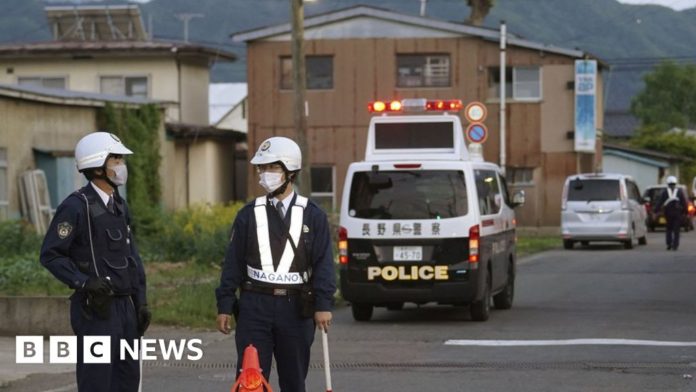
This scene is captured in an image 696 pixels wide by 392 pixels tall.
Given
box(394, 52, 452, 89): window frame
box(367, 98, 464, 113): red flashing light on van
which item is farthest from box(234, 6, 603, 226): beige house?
box(367, 98, 464, 113): red flashing light on van

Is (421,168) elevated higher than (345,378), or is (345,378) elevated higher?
(421,168)

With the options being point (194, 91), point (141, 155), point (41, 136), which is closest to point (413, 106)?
point (41, 136)

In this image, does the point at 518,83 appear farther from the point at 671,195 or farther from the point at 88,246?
the point at 88,246

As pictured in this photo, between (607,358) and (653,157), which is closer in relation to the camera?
(607,358)

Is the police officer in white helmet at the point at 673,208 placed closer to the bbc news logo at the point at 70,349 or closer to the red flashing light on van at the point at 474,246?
the red flashing light on van at the point at 474,246

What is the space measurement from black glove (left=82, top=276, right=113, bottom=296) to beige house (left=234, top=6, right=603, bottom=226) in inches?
1494

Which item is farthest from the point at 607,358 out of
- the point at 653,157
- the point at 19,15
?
the point at 19,15

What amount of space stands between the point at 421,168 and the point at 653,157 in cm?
5305

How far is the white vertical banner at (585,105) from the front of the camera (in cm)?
4538

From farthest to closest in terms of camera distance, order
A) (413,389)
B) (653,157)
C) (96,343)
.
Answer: (653,157) → (413,389) → (96,343)

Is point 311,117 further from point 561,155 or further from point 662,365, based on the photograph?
point 662,365

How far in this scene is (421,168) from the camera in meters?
16.9

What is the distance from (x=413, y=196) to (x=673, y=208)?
716 inches

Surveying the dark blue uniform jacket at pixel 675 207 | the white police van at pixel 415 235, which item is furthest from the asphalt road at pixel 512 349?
the dark blue uniform jacket at pixel 675 207
